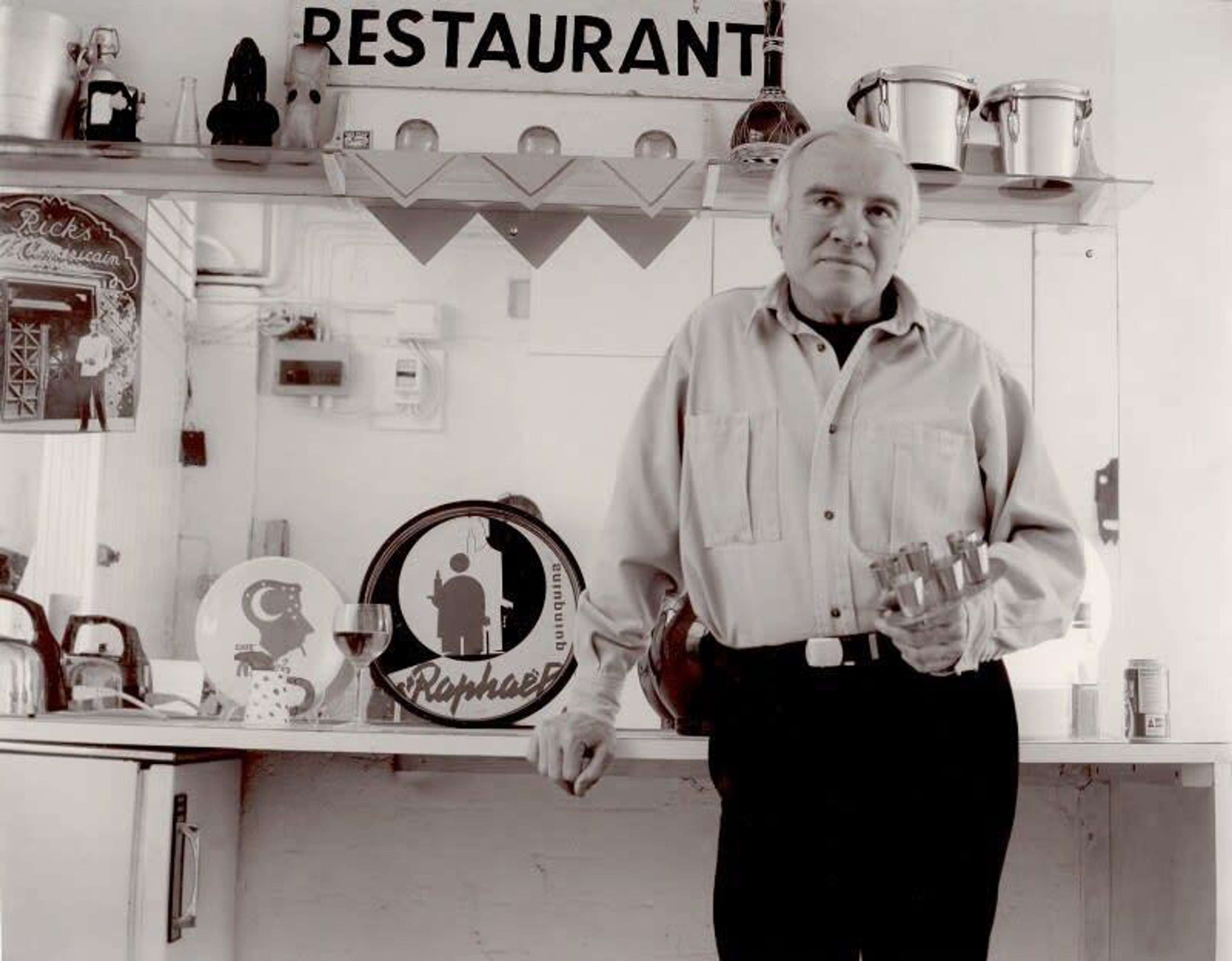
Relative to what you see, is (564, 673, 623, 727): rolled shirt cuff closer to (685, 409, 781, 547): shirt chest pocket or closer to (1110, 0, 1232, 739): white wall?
(685, 409, 781, 547): shirt chest pocket

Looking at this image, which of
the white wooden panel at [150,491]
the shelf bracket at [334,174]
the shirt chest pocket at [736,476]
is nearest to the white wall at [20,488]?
the white wooden panel at [150,491]

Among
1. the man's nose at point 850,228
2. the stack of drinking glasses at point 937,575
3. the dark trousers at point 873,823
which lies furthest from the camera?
the man's nose at point 850,228

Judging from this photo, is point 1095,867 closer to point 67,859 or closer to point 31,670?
point 67,859

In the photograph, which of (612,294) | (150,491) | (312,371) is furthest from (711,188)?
(150,491)

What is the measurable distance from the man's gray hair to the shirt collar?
0.26ft

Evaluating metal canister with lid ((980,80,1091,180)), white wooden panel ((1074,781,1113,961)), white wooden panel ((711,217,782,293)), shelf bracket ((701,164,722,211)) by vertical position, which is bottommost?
white wooden panel ((1074,781,1113,961))

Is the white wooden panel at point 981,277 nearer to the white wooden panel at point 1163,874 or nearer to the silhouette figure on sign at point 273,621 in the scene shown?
the white wooden panel at point 1163,874

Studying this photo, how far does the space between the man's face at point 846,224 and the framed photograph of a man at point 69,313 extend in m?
1.41

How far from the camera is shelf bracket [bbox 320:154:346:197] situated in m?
2.60

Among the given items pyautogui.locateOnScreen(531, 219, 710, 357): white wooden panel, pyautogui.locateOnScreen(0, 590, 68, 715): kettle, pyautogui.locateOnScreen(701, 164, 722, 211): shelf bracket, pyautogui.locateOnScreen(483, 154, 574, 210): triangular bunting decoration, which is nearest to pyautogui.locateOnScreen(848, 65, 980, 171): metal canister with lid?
pyautogui.locateOnScreen(701, 164, 722, 211): shelf bracket

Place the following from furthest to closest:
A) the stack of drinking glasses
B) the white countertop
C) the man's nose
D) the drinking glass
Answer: the drinking glass < the white countertop < the man's nose < the stack of drinking glasses

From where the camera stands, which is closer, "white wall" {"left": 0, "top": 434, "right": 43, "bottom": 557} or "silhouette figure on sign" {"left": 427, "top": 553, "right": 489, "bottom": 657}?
"silhouette figure on sign" {"left": 427, "top": 553, "right": 489, "bottom": 657}

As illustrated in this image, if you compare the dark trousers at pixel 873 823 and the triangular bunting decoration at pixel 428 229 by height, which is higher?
the triangular bunting decoration at pixel 428 229

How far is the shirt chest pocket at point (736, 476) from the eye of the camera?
175 cm
